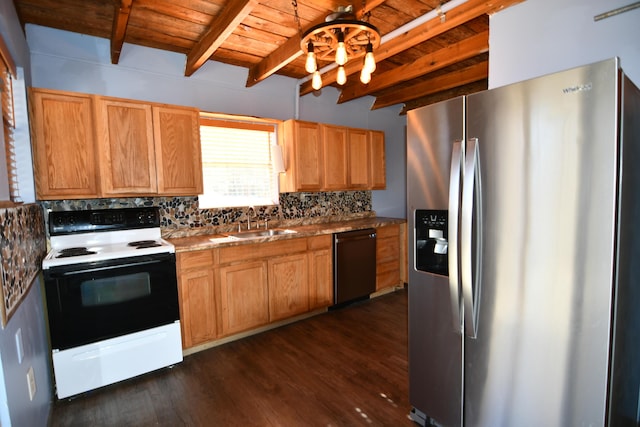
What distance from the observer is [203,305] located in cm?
269

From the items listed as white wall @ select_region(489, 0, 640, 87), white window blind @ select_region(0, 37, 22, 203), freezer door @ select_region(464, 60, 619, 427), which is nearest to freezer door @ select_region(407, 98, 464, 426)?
freezer door @ select_region(464, 60, 619, 427)

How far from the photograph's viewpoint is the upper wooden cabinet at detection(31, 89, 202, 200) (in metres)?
2.29

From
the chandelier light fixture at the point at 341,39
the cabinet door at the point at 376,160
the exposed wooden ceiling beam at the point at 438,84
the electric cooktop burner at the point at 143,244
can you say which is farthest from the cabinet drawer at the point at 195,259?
the exposed wooden ceiling beam at the point at 438,84

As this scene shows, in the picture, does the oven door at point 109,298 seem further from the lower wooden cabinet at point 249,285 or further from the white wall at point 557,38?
the white wall at point 557,38

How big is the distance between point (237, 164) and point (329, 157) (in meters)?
1.08

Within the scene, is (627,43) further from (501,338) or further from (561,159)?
(501,338)

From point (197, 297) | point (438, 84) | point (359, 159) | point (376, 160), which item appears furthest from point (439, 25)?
point (197, 297)

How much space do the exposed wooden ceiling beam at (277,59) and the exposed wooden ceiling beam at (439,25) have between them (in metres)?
0.55

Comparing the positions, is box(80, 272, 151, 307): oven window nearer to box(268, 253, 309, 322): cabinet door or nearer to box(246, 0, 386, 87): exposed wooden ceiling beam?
box(268, 253, 309, 322): cabinet door

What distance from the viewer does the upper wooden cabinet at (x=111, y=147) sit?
90.4 inches

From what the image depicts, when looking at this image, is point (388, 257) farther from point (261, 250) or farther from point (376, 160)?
point (261, 250)

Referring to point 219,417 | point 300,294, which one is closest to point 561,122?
point 219,417

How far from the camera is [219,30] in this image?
242cm

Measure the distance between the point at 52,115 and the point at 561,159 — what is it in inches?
121
